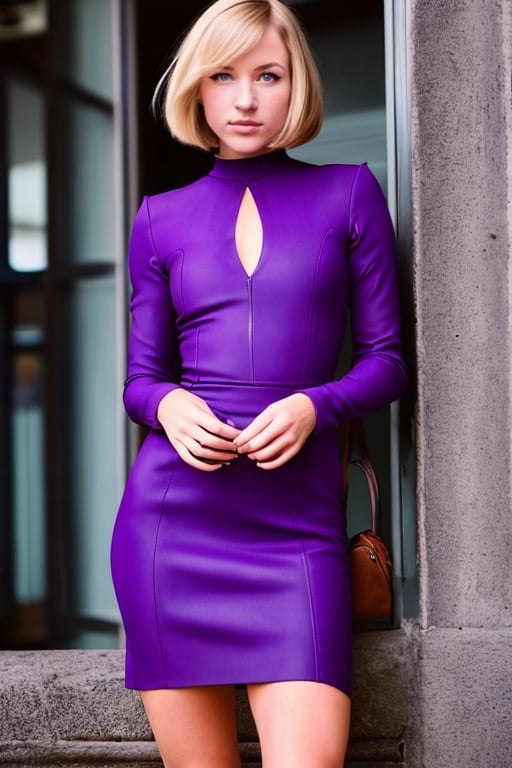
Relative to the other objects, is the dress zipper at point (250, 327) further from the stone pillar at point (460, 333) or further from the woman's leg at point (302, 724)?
the woman's leg at point (302, 724)

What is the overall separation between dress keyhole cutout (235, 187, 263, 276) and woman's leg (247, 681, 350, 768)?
889 mm

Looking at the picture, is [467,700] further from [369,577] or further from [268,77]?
[268,77]

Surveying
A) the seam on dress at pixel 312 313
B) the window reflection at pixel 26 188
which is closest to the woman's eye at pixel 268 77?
the seam on dress at pixel 312 313

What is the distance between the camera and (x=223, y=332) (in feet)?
7.56

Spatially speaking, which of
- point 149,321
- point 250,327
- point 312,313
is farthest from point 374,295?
point 149,321

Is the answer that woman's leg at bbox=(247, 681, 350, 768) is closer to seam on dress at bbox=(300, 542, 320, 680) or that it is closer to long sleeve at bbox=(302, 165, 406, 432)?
seam on dress at bbox=(300, 542, 320, 680)

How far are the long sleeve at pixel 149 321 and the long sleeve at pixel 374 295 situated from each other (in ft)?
1.42

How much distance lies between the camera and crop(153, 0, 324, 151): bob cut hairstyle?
2287mm

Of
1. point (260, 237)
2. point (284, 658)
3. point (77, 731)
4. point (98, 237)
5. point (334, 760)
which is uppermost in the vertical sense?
point (98, 237)

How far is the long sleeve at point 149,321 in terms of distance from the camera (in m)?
2.42

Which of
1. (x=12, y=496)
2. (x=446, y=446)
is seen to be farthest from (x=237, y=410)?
(x=12, y=496)

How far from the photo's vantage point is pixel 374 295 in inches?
91.7

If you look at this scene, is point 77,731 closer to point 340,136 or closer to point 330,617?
point 330,617

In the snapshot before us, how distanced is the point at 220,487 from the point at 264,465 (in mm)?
184
